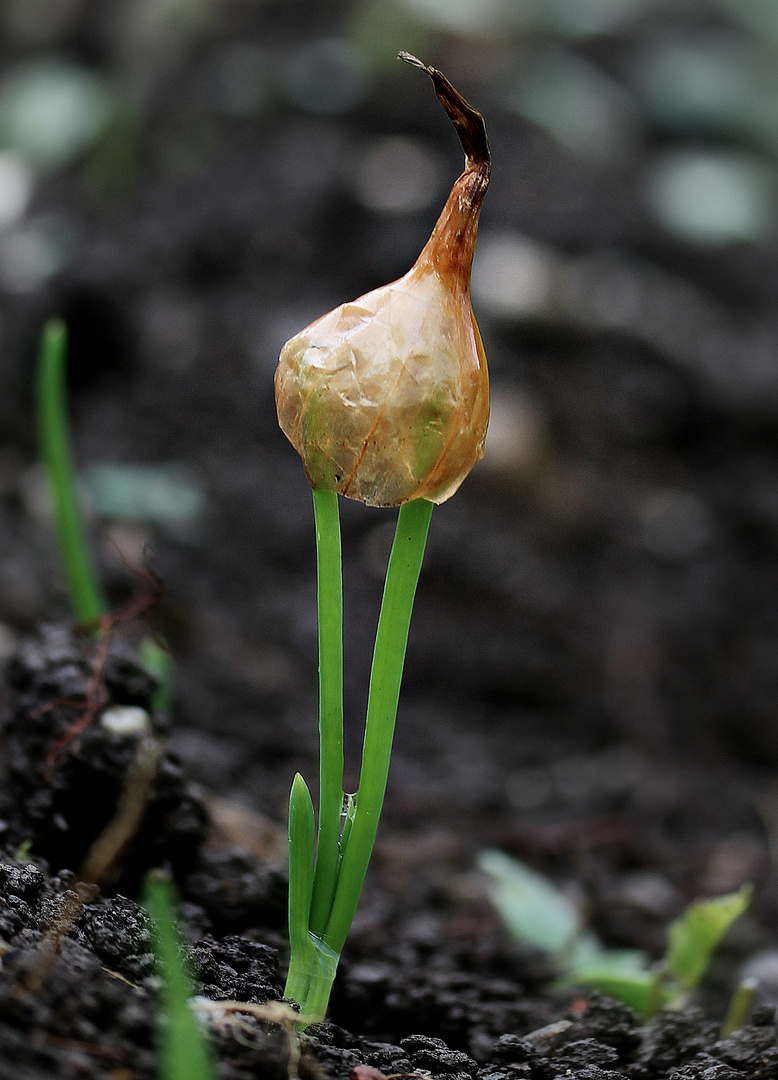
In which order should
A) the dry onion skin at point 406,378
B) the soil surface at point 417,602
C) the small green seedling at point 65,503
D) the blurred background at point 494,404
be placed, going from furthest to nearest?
1. the blurred background at point 494,404
2. the small green seedling at point 65,503
3. the soil surface at point 417,602
4. the dry onion skin at point 406,378

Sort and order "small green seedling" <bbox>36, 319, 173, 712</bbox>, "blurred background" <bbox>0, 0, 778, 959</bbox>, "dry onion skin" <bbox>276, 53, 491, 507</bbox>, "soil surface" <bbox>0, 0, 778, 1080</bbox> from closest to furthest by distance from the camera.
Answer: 1. "dry onion skin" <bbox>276, 53, 491, 507</bbox>
2. "soil surface" <bbox>0, 0, 778, 1080</bbox>
3. "small green seedling" <bbox>36, 319, 173, 712</bbox>
4. "blurred background" <bbox>0, 0, 778, 959</bbox>

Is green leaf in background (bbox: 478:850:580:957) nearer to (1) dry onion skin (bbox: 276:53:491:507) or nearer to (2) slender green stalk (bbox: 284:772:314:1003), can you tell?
(2) slender green stalk (bbox: 284:772:314:1003)

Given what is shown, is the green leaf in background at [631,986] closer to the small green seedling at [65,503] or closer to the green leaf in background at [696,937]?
the green leaf in background at [696,937]

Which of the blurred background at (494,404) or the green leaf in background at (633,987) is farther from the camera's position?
the blurred background at (494,404)

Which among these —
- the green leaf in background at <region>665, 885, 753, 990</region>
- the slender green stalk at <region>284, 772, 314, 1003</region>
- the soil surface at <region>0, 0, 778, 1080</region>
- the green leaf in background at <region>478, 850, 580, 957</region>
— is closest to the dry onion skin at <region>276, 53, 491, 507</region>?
the slender green stalk at <region>284, 772, 314, 1003</region>

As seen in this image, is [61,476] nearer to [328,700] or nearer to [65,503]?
[65,503]

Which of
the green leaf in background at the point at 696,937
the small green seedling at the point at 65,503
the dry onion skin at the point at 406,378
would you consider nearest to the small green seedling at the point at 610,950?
the green leaf in background at the point at 696,937
